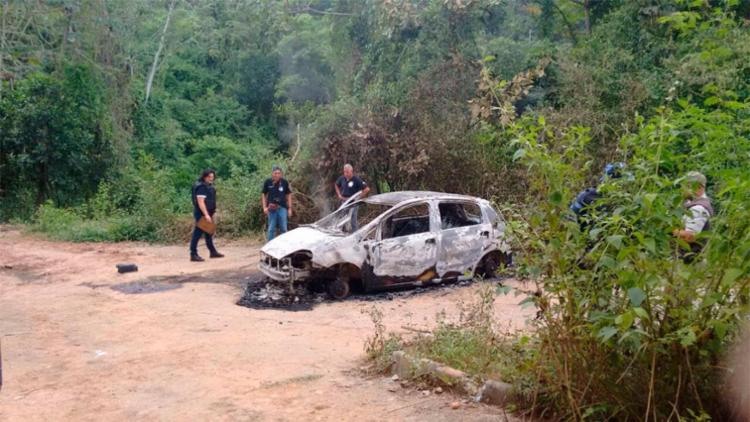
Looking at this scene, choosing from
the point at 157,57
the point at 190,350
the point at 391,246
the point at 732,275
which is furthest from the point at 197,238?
the point at 157,57

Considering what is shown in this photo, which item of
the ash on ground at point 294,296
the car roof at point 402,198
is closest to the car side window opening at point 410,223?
the car roof at point 402,198

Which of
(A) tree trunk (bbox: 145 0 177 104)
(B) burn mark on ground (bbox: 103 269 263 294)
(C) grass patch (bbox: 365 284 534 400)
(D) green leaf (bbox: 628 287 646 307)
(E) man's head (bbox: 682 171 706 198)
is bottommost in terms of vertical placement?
(B) burn mark on ground (bbox: 103 269 263 294)

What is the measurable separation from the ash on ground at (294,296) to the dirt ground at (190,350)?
0.20 metres

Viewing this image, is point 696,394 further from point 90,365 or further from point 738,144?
point 90,365

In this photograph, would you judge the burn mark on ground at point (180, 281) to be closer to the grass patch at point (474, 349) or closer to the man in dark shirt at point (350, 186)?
the man in dark shirt at point (350, 186)

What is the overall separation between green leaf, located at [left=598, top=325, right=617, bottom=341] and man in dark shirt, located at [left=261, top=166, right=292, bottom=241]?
33.5 ft

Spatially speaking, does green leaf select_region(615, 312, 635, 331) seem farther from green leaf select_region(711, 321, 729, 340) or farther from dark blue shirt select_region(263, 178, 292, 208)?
dark blue shirt select_region(263, 178, 292, 208)

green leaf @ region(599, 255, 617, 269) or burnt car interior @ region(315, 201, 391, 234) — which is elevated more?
green leaf @ region(599, 255, 617, 269)

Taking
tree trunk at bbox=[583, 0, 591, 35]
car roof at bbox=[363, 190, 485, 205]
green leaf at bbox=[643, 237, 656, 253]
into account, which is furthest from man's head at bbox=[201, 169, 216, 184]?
tree trunk at bbox=[583, 0, 591, 35]

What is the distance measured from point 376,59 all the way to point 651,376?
53.5 ft

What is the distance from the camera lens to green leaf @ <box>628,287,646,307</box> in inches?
170

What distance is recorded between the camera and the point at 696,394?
15.3 ft

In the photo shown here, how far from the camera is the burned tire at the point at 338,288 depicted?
1091 centimetres

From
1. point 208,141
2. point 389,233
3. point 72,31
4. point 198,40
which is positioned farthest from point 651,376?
point 198,40
